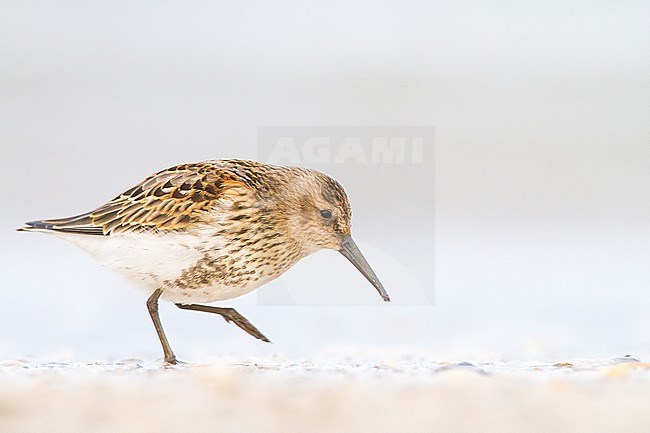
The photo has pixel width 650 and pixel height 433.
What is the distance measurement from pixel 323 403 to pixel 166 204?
37.7 inches

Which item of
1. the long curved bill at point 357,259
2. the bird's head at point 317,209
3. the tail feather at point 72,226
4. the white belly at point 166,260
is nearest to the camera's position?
the white belly at point 166,260

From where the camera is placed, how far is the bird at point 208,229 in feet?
7.32

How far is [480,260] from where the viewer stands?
4051 mm

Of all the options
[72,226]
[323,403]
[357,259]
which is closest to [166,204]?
[72,226]

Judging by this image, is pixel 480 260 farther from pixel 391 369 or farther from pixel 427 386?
pixel 427 386

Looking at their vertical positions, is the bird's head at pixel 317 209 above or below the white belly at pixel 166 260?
above

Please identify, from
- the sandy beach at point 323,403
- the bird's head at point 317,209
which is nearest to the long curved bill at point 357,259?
the bird's head at point 317,209

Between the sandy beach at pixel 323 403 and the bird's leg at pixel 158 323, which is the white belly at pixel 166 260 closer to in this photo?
the bird's leg at pixel 158 323

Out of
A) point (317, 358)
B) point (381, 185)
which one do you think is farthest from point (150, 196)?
point (381, 185)

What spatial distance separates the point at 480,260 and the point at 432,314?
0.83 m

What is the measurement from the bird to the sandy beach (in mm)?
540

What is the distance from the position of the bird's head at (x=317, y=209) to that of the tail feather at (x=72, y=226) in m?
0.50

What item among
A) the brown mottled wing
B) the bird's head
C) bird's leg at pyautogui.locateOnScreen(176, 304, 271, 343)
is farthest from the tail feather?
the bird's head

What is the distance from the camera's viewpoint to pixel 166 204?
2.31m
